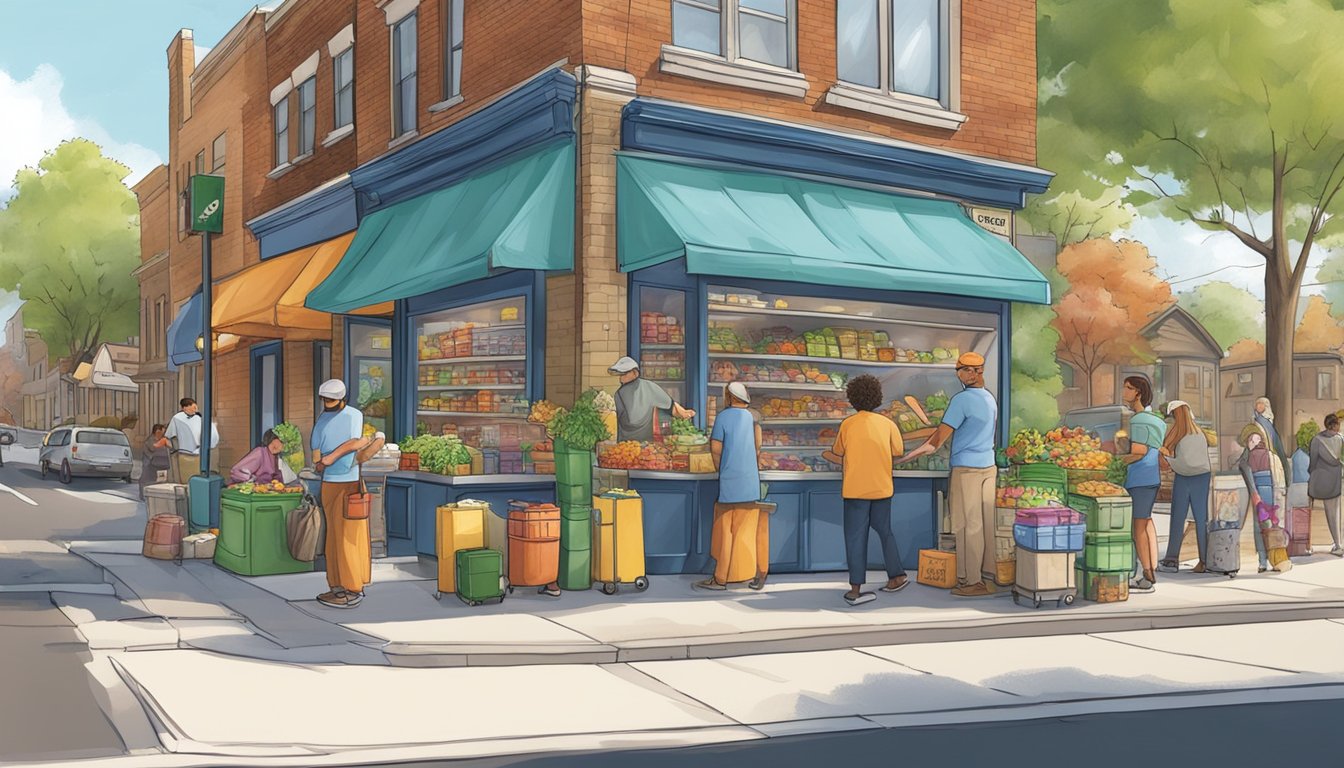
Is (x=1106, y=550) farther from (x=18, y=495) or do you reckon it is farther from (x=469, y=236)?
(x=18, y=495)

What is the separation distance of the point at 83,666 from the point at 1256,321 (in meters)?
87.5

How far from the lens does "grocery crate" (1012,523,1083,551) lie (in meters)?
11.1

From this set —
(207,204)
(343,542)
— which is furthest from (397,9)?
(343,542)

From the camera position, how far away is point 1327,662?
30.4 feet

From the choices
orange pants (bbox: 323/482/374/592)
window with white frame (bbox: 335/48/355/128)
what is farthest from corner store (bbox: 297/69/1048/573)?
window with white frame (bbox: 335/48/355/128)

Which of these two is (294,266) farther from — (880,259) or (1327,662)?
(1327,662)

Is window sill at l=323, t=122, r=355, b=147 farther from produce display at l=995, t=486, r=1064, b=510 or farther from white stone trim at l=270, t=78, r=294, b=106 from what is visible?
produce display at l=995, t=486, r=1064, b=510

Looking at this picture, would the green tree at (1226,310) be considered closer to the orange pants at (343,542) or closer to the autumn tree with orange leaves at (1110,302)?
the autumn tree with orange leaves at (1110,302)

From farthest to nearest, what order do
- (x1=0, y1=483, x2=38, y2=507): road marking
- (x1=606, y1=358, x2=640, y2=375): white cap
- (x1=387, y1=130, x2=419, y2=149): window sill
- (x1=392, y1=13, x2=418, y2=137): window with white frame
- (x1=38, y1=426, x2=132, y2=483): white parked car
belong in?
(x1=38, y1=426, x2=132, y2=483): white parked car
(x1=0, y1=483, x2=38, y2=507): road marking
(x1=392, y1=13, x2=418, y2=137): window with white frame
(x1=387, y1=130, x2=419, y2=149): window sill
(x1=606, y1=358, x2=640, y2=375): white cap

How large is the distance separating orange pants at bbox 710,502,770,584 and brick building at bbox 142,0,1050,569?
2.88ft

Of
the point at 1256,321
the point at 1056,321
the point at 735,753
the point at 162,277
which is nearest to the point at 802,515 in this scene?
the point at 735,753

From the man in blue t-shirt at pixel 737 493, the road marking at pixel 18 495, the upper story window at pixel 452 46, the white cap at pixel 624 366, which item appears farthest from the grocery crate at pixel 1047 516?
the road marking at pixel 18 495

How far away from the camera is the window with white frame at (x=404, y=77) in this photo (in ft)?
59.0

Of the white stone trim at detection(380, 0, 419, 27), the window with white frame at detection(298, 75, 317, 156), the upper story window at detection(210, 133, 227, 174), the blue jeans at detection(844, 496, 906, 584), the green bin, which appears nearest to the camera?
the blue jeans at detection(844, 496, 906, 584)
